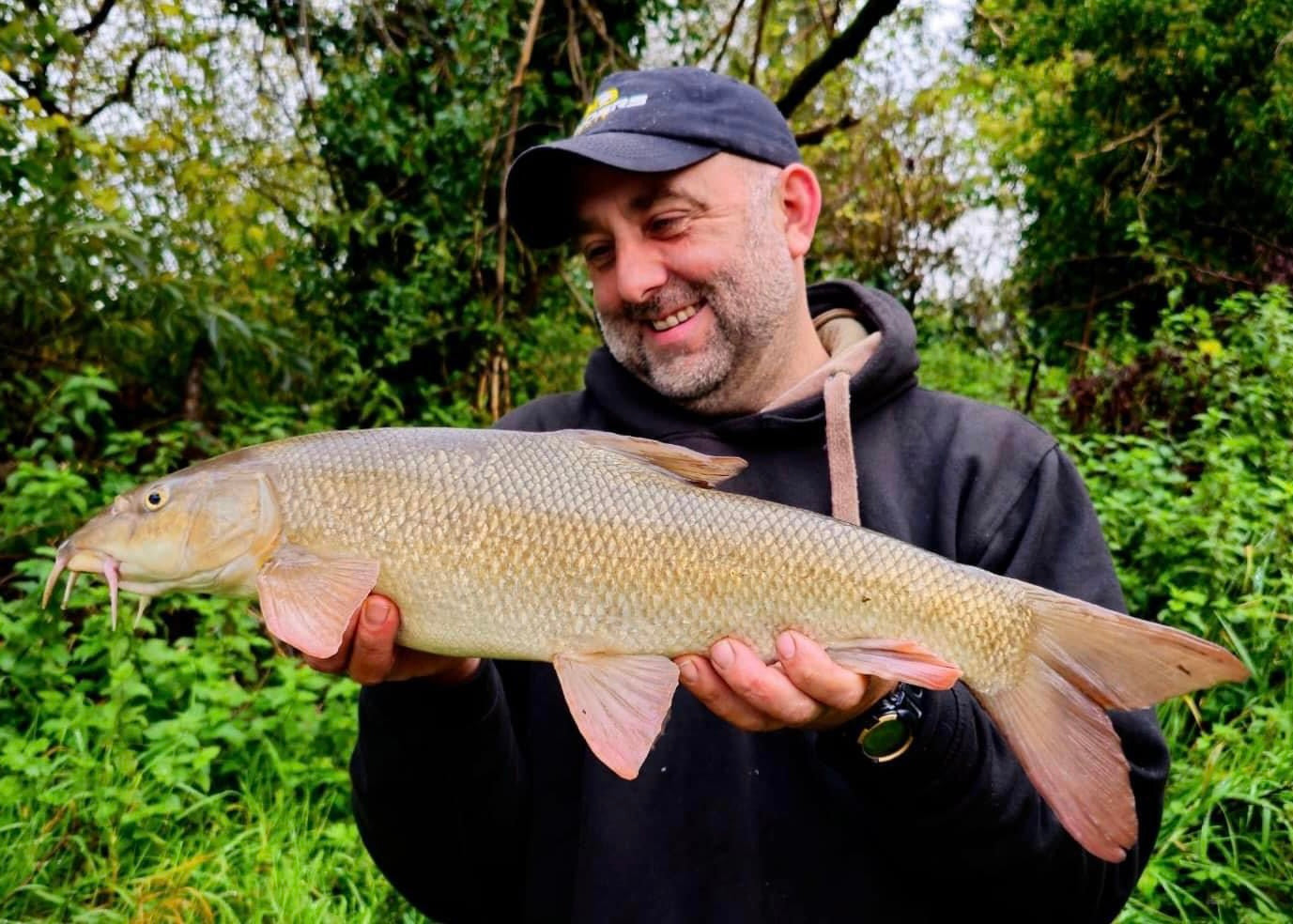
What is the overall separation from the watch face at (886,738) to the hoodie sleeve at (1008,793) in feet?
0.06

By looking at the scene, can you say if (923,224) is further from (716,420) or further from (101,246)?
(716,420)

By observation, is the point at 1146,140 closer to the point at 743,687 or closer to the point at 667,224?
the point at 667,224

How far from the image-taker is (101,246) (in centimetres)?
432

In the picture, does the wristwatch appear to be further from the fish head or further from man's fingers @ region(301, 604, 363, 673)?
the fish head

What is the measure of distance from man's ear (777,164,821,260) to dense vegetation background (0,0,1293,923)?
6.35 feet

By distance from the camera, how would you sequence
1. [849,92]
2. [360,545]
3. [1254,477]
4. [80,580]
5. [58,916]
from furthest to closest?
[849,92] < [1254,477] < [80,580] < [58,916] < [360,545]

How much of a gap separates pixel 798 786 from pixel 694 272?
106 centimetres

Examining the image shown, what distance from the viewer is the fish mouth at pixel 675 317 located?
2221 mm

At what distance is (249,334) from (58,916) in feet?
9.03

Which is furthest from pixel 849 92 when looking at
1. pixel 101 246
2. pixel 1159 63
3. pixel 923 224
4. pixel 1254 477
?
pixel 101 246

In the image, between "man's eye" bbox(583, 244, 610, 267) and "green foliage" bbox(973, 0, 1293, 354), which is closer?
"man's eye" bbox(583, 244, 610, 267)

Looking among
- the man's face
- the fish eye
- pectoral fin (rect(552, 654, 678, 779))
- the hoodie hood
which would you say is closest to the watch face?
pectoral fin (rect(552, 654, 678, 779))

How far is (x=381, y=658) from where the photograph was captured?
5.50ft

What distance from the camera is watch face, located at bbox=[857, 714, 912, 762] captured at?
161 cm
